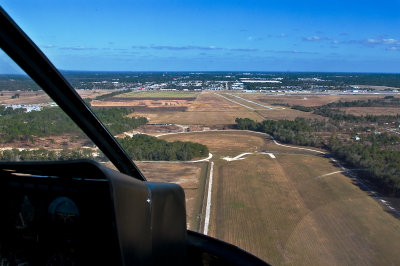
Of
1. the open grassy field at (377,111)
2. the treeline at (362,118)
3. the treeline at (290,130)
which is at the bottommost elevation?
the treeline at (290,130)

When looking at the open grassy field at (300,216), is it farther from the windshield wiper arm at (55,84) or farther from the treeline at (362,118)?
the treeline at (362,118)

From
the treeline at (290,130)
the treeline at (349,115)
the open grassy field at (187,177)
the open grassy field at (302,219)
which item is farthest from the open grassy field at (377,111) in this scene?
the open grassy field at (187,177)

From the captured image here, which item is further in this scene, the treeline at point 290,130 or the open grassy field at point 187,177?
the treeline at point 290,130

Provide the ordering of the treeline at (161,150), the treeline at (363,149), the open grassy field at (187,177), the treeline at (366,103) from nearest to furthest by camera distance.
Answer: the open grassy field at (187,177) < the treeline at (161,150) < the treeline at (363,149) < the treeline at (366,103)

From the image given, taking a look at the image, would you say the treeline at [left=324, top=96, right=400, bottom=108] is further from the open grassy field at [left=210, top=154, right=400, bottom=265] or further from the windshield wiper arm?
the windshield wiper arm

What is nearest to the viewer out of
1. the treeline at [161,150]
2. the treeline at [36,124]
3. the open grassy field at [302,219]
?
the treeline at [36,124]

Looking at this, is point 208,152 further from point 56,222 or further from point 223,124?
point 56,222

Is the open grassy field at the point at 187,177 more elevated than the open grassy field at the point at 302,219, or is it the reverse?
the open grassy field at the point at 187,177
